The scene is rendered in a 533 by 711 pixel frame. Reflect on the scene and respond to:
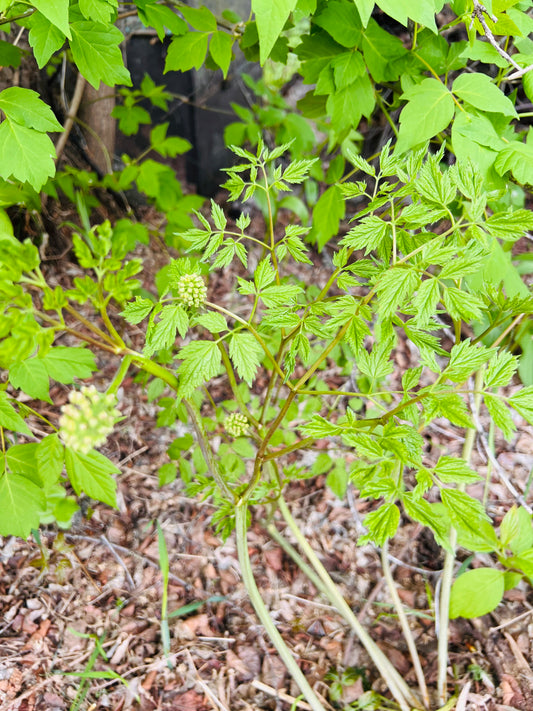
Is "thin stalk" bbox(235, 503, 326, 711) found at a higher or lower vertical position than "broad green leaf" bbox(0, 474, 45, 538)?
lower

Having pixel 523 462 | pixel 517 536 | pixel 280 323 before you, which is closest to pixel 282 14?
pixel 280 323

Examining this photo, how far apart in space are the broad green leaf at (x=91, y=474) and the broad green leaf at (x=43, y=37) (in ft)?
2.54

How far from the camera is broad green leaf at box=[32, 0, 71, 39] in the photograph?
811 millimetres

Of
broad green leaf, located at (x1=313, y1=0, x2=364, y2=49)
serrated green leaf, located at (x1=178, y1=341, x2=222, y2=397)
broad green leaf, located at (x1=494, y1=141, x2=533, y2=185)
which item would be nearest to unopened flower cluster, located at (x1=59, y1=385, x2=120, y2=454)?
serrated green leaf, located at (x1=178, y1=341, x2=222, y2=397)

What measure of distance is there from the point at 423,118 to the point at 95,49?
0.69 meters

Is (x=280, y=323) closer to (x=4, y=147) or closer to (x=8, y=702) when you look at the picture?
(x=4, y=147)

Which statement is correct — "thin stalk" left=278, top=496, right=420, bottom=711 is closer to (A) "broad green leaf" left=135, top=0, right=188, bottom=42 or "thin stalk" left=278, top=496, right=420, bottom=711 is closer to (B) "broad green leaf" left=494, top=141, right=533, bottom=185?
(B) "broad green leaf" left=494, top=141, right=533, bottom=185

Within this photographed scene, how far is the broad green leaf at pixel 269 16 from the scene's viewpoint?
29.2 inches

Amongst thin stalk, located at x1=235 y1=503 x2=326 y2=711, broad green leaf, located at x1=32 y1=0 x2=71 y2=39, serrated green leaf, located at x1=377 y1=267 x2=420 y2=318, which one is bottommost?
thin stalk, located at x1=235 y1=503 x2=326 y2=711

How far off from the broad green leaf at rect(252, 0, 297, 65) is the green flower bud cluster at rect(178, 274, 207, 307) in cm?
34

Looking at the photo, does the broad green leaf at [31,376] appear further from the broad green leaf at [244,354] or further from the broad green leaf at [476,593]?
the broad green leaf at [476,593]

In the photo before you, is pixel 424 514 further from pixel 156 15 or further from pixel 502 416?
pixel 156 15

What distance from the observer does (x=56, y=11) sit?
821 mm

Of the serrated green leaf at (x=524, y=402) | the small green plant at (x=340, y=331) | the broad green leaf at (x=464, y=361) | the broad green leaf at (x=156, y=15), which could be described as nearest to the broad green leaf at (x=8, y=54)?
the broad green leaf at (x=156, y=15)
